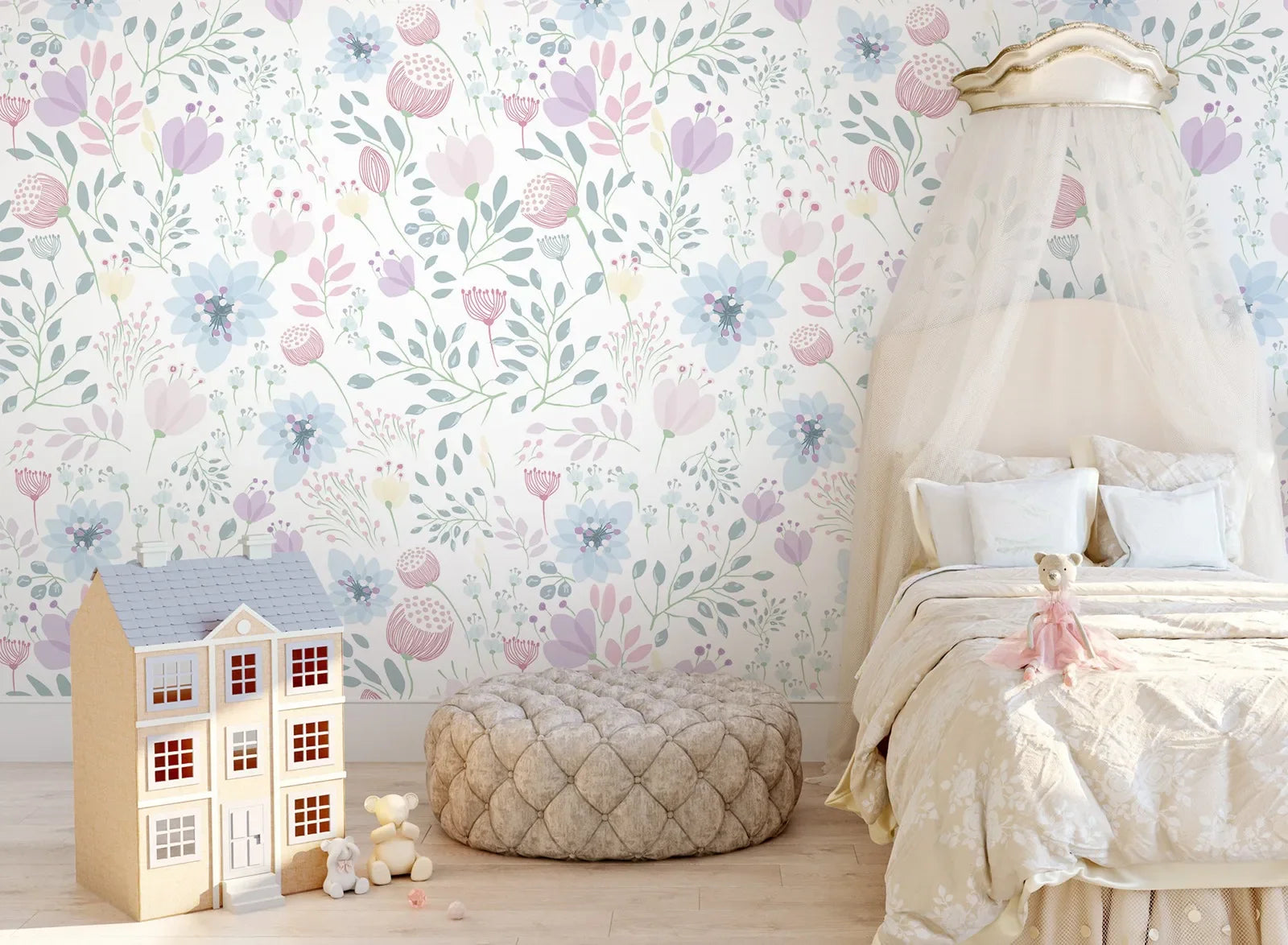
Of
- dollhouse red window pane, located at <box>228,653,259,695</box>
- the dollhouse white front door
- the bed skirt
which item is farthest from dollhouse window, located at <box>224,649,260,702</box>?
the bed skirt

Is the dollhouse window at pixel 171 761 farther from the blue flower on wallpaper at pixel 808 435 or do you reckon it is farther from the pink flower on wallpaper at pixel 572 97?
the pink flower on wallpaper at pixel 572 97

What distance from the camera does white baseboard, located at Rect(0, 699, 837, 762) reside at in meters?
4.19

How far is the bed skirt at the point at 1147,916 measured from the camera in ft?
7.43

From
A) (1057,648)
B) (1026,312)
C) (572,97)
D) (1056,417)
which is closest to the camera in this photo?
(1057,648)

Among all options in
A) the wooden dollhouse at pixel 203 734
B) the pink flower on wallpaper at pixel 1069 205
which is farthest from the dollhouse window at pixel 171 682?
→ the pink flower on wallpaper at pixel 1069 205

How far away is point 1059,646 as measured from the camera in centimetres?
247

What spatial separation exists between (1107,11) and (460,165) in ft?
7.24

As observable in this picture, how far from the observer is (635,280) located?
13.6 ft

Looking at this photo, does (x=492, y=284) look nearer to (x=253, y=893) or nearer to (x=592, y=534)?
(x=592, y=534)

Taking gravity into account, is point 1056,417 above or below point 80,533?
above

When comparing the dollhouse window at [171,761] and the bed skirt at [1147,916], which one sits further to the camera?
the dollhouse window at [171,761]

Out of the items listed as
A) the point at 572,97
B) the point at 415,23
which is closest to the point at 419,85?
the point at 415,23

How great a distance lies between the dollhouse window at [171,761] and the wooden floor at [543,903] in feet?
1.01

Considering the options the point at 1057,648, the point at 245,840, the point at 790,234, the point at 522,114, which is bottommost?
the point at 245,840
